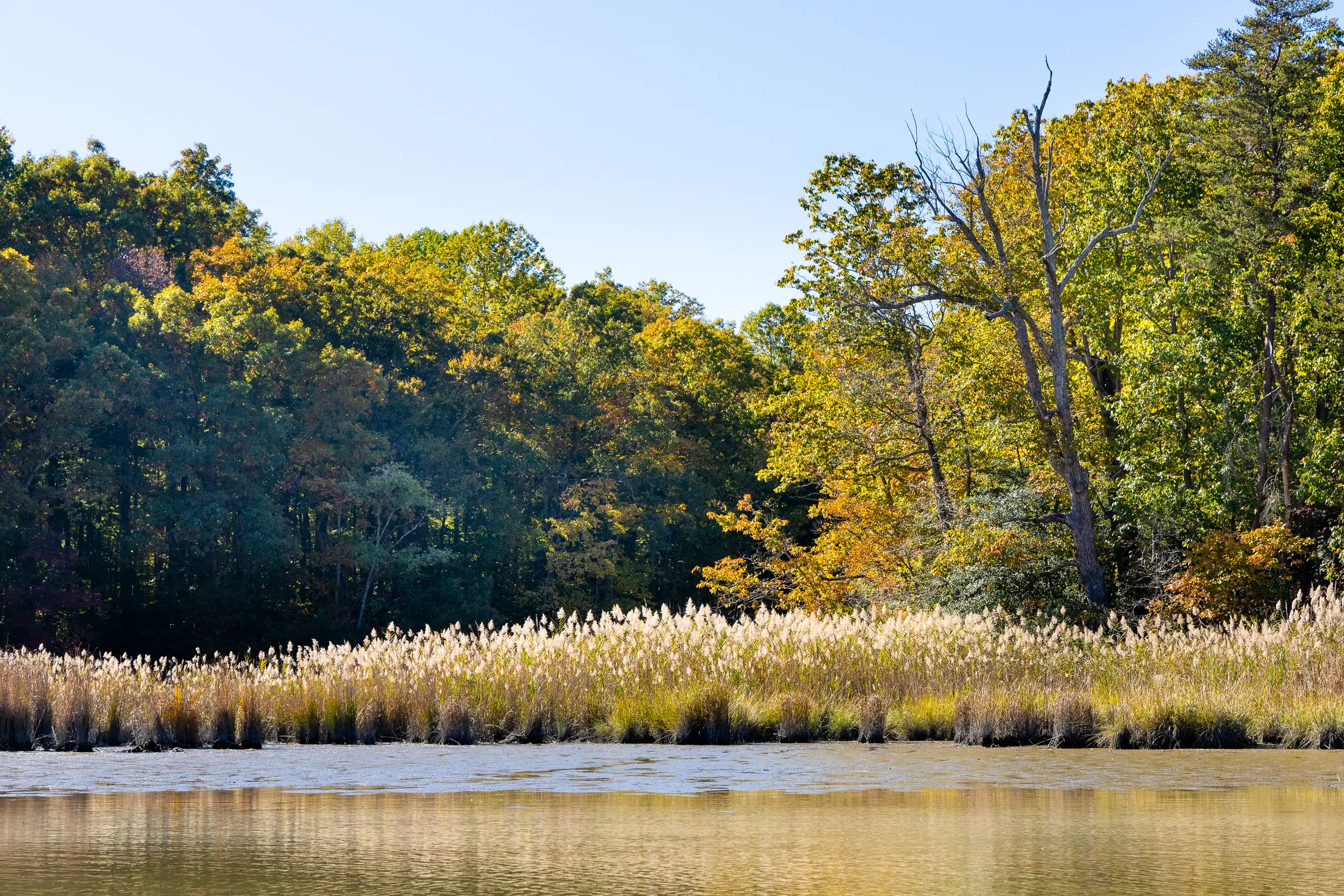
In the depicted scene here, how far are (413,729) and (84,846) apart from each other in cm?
718

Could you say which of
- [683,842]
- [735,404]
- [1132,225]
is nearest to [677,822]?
[683,842]

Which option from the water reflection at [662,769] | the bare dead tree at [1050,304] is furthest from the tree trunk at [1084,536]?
the water reflection at [662,769]

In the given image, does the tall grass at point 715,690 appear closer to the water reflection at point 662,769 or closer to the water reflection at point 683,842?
the water reflection at point 662,769

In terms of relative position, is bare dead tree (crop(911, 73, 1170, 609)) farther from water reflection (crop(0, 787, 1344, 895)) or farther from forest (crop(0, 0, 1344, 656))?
water reflection (crop(0, 787, 1344, 895))

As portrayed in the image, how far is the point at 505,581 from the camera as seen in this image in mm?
46656

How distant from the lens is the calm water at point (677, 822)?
534 centimetres

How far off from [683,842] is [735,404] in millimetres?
43837

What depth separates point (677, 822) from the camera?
726 cm

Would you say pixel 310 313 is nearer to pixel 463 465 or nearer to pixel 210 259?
pixel 210 259

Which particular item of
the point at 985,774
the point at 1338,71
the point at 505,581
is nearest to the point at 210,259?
the point at 505,581

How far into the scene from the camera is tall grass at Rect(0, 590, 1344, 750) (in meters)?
12.9

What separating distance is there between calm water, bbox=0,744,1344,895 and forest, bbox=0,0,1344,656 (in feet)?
41.4

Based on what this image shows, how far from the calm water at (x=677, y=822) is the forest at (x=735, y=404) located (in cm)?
1262

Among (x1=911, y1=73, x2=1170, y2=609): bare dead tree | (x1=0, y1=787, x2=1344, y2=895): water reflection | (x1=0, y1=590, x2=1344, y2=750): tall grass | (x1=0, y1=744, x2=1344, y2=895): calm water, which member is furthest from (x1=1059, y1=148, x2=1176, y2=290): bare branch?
(x1=0, y1=787, x2=1344, y2=895): water reflection
